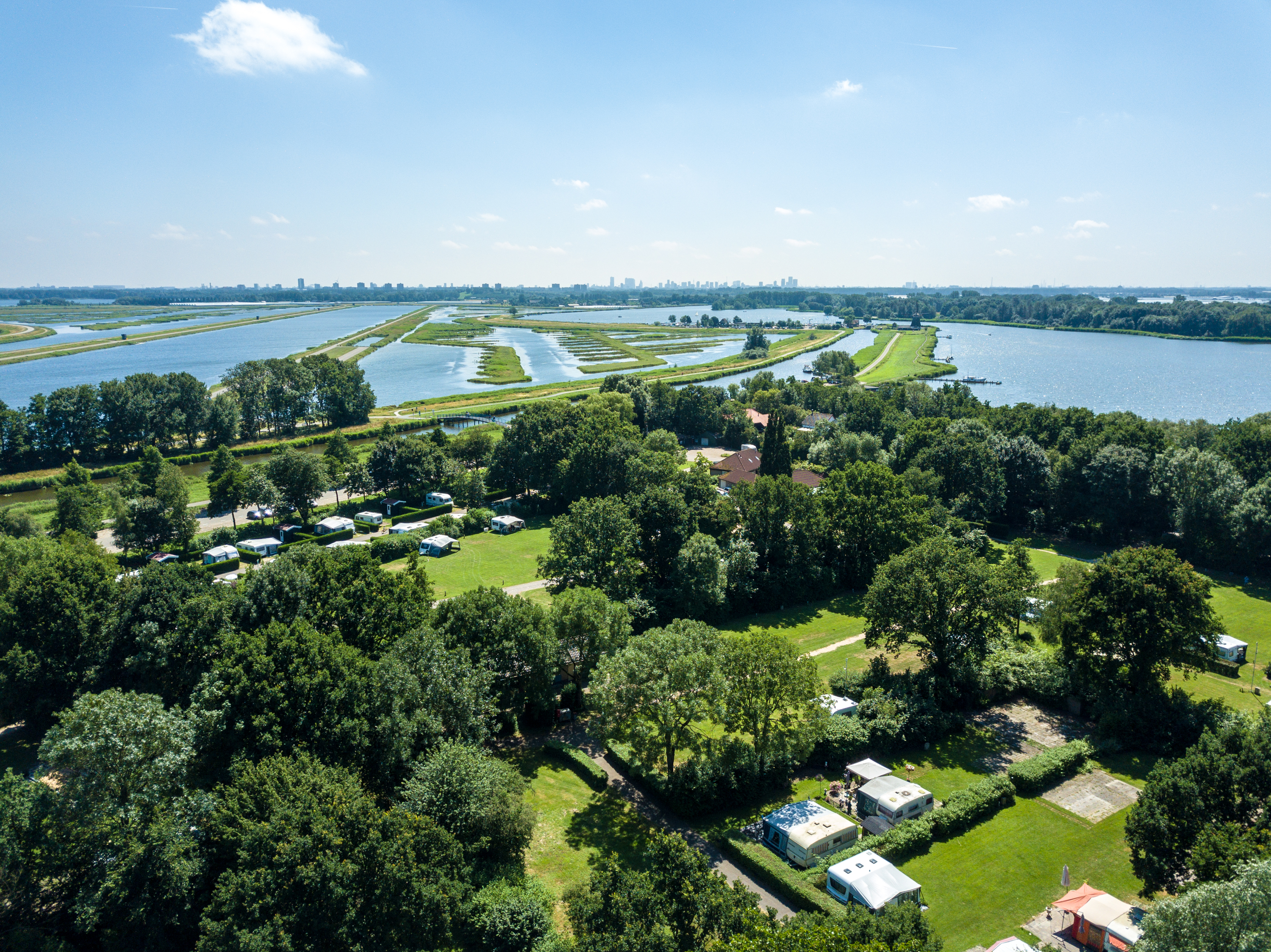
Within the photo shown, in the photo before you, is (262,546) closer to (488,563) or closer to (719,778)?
(488,563)

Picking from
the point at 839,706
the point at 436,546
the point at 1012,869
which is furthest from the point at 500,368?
the point at 1012,869

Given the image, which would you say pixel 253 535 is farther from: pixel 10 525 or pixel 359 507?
pixel 10 525

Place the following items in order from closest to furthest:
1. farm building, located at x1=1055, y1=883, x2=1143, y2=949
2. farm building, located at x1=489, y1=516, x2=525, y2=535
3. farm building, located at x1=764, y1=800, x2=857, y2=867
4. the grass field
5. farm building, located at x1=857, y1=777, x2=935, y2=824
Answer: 1. farm building, located at x1=1055, y1=883, x2=1143, y2=949
2. farm building, located at x1=764, y1=800, x2=857, y2=867
3. farm building, located at x1=857, y1=777, x2=935, y2=824
4. the grass field
5. farm building, located at x1=489, y1=516, x2=525, y2=535

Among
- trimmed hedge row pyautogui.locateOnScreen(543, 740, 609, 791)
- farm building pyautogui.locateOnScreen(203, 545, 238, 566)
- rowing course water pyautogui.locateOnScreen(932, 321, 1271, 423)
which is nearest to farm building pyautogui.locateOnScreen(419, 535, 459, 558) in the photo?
farm building pyautogui.locateOnScreen(203, 545, 238, 566)

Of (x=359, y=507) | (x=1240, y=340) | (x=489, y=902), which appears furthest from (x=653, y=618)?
(x=1240, y=340)

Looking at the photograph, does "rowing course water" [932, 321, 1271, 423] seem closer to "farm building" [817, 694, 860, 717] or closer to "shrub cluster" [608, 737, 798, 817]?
"farm building" [817, 694, 860, 717]

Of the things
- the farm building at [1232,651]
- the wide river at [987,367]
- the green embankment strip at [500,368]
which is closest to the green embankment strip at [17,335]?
the wide river at [987,367]
